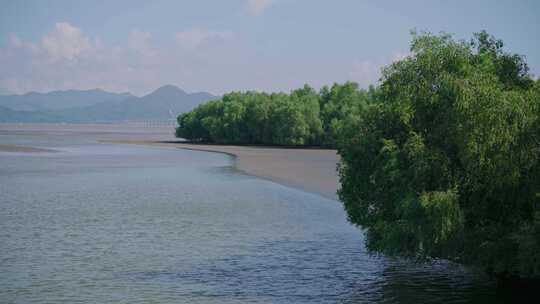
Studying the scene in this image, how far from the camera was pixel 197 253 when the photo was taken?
3325cm

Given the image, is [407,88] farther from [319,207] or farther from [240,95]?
[240,95]

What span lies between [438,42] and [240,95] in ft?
509

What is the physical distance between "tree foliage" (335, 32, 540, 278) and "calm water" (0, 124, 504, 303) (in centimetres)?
235

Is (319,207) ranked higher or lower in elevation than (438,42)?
lower

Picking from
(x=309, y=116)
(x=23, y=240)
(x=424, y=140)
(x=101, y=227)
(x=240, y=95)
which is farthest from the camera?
(x=240, y=95)

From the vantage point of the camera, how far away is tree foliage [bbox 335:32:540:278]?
2370cm

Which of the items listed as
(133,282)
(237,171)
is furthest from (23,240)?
(237,171)

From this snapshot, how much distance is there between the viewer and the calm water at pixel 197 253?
86.2 feet

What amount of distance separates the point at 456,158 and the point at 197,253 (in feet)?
46.3

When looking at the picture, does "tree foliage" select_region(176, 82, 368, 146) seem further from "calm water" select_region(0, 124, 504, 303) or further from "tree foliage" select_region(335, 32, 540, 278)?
"tree foliage" select_region(335, 32, 540, 278)

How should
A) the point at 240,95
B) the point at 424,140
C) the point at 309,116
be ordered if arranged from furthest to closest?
1. the point at 240,95
2. the point at 309,116
3. the point at 424,140

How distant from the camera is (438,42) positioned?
27.2 m

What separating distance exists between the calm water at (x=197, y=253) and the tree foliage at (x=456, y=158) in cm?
235

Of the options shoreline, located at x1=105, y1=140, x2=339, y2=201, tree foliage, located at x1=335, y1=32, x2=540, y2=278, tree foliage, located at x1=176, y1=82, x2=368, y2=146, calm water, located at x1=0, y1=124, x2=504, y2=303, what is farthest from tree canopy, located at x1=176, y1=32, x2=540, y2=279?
tree foliage, located at x1=176, y1=82, x2=368, y2=146
